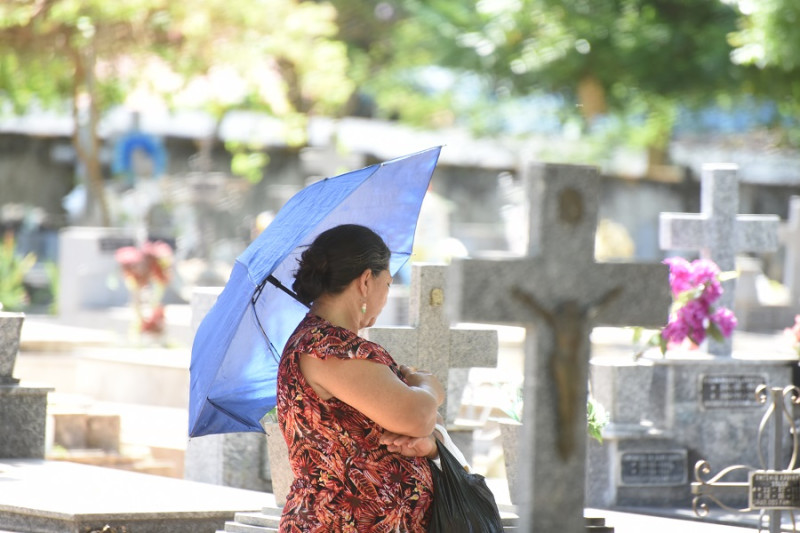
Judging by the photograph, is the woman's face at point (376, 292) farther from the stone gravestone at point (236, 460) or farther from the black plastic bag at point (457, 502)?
the stone gravestone at point (236, 460)

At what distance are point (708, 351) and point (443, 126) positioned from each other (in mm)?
18709

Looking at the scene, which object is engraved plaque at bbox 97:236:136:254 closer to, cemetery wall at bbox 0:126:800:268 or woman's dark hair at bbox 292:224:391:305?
cemetery wall at bbox 0:126:800:268

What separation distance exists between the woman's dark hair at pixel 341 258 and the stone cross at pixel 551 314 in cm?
54

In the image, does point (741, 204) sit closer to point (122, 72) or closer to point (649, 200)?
point (649, 200)

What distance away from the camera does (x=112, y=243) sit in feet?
56.0

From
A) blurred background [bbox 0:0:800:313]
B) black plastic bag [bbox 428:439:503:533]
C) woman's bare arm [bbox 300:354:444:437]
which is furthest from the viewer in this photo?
blurred background [bbox 0:0:800:313]

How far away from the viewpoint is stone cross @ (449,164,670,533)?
3.58 metres

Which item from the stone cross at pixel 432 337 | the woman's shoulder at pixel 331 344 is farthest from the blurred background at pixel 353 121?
the woman's shoulder at pixel 331 344

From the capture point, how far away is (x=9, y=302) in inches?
675

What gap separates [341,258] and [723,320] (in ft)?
15.8

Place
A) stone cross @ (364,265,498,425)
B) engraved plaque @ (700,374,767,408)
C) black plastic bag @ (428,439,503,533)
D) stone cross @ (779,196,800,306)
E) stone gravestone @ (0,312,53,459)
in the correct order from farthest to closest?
stone cross @ (779,196,800,306) → engraved plaque @ (700,374,767,408) → stone gravestone @ (0,312,53,459) → stone cross @ (364,265,498,425) → black plastic bag @ (428,439,503,533)

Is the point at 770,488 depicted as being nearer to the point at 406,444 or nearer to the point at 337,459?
the point at 406,444

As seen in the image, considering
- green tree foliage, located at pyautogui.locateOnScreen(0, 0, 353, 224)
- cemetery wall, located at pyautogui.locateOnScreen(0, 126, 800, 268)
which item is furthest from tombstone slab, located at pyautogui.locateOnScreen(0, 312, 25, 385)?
cemetery wall, located at pyautogui.locateOnScreen(0, 126, 800, 268)

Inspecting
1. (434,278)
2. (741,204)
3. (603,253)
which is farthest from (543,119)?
(434,278)
